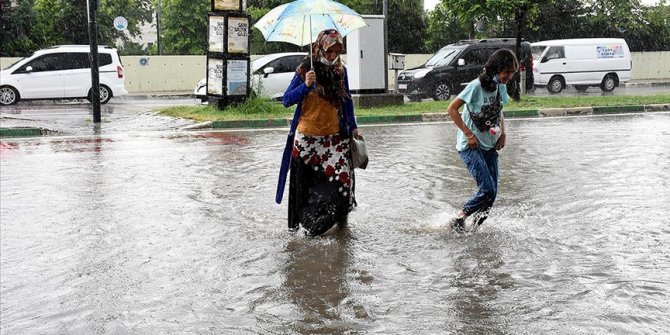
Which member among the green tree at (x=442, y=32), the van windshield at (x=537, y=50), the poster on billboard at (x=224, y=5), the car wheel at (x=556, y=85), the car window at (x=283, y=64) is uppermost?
the green tree at (x=442, y=32)

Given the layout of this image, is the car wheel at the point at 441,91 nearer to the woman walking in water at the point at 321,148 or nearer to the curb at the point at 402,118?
the curb at the point at 402,118

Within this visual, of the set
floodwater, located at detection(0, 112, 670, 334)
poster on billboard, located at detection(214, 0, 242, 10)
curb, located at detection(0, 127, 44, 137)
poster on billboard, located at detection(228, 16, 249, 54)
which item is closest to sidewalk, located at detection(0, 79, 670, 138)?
curb, located at detection(0, 127, 44, 137)

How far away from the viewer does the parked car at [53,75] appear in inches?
939

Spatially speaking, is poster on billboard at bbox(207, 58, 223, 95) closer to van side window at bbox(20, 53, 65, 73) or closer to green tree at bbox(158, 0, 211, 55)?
van side window at bbox(20, 53, 65, 73)

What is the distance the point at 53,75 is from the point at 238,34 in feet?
24.9

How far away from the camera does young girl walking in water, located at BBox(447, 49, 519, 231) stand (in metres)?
6.50

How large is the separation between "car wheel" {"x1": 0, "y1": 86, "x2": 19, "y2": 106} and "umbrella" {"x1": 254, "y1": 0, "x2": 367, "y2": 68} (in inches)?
707

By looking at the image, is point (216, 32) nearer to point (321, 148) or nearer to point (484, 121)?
point (321, 148)

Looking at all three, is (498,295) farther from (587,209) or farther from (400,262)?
(587,209)

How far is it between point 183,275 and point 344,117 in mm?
1797

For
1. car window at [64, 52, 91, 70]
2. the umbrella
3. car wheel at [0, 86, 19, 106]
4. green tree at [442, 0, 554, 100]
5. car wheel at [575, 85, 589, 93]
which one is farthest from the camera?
car wheel at [575, 85, 589, 93]

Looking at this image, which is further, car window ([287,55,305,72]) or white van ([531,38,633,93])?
white van ([531,38,633,93])

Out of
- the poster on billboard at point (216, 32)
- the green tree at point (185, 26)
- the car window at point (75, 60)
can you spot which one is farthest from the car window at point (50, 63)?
the green tree at point (185, 26)

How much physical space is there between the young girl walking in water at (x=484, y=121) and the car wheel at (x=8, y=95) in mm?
19592
